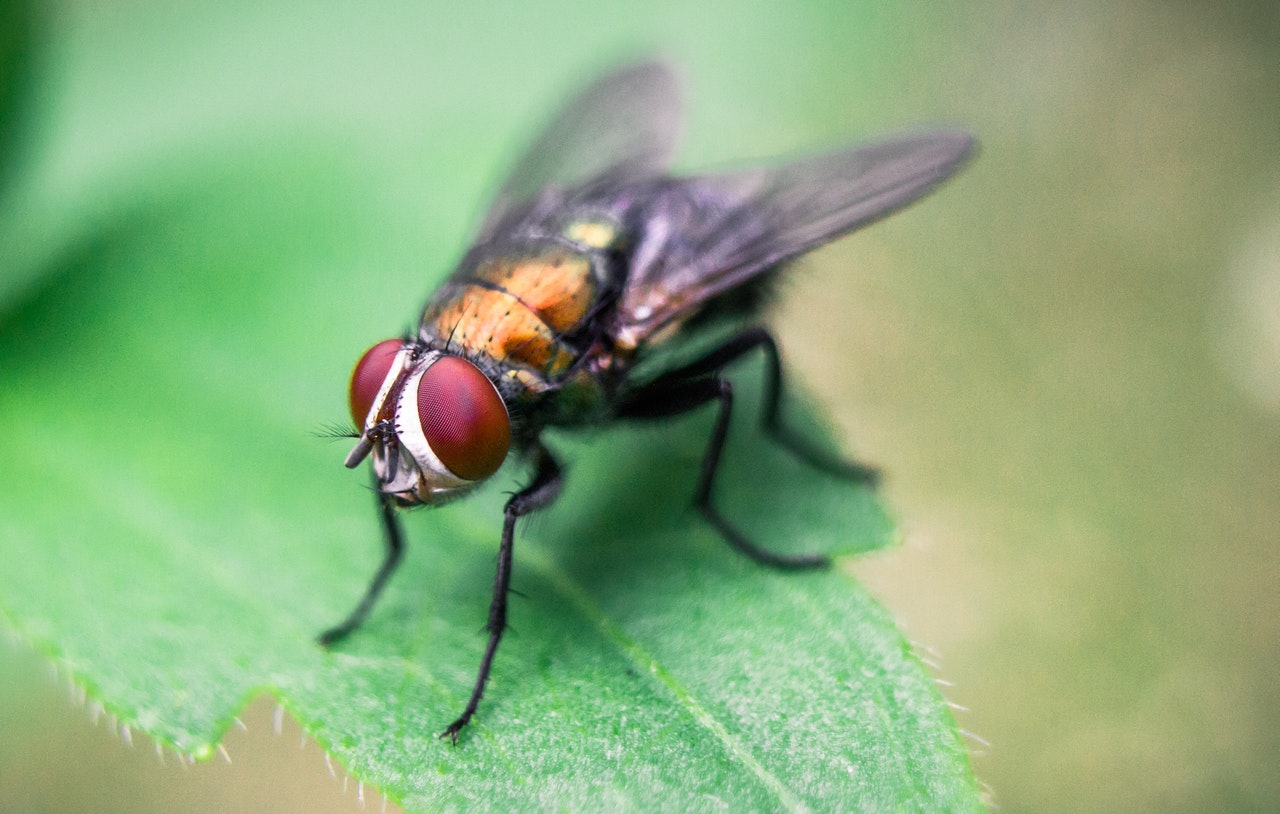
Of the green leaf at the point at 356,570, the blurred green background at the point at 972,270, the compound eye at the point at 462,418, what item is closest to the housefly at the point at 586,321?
the compound eye at the point at 462,418

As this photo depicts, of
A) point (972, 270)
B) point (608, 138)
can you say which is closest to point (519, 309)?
point (608, 138)

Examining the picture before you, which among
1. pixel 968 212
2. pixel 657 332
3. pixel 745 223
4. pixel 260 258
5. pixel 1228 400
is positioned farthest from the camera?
pixel 968 212

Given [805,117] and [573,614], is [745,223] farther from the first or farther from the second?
[805,117]

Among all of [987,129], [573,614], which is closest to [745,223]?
[573,614]

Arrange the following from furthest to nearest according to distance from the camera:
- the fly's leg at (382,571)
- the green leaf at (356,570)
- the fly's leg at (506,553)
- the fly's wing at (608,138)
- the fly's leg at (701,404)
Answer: the fly's wing at (608,138) → the fly's leg at (701,404) → the fly's leg at (382,571) → the fly's leg at (506,553) → the green leaf at (356,570)

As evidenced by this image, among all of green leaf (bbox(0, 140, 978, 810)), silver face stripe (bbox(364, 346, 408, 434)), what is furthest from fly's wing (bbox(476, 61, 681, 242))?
silver face stripe (bbox(364, 346, 408, 434))

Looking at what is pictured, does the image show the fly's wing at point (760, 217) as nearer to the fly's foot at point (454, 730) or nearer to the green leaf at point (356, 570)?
the green leaf at point (356, 570)

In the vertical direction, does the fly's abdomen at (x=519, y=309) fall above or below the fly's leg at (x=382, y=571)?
above
